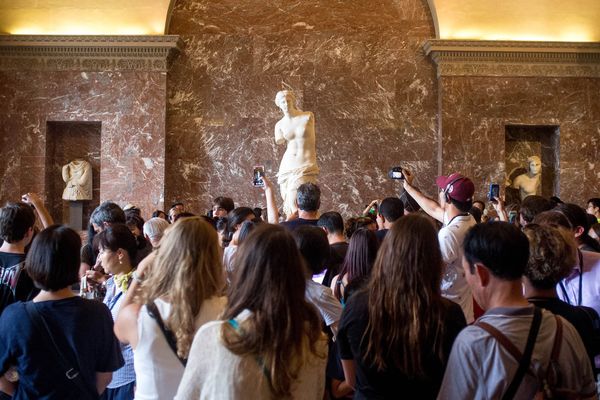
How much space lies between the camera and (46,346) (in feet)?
8.58

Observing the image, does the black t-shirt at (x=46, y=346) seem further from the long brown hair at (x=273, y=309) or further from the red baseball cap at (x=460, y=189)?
the red baseball cap at (x=460, y=189)

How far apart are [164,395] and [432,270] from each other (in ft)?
3.67

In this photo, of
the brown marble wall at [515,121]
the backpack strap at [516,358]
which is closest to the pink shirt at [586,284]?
the backpack strap at [516,358]

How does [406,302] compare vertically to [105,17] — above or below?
below

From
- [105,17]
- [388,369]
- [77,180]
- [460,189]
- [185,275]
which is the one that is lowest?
[388,369]

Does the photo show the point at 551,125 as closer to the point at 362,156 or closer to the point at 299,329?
the point at 362,156

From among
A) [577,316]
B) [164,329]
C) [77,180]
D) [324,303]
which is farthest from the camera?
[77,180]

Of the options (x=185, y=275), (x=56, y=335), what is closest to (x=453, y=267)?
(x=185, y=275)

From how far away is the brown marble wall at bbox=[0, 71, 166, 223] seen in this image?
12391 mm

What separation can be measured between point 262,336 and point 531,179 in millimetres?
11875

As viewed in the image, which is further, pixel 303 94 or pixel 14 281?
pixel 303 94

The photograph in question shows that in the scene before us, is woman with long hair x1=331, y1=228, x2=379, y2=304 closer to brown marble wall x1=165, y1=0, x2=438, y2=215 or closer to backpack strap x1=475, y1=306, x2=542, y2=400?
backpack strap x1=475, y1=306, x2=542, y2=400

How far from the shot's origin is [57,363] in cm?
263

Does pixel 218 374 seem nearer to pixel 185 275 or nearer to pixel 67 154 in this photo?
pixel 185 275
